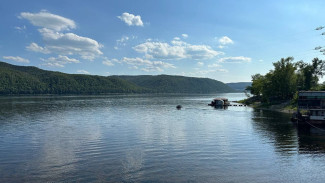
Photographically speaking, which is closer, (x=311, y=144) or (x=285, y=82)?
(x=311, y=144)

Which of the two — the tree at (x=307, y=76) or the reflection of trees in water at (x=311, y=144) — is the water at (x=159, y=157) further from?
the tree at (x=307, y=76)

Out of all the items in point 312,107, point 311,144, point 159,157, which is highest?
point 312,107

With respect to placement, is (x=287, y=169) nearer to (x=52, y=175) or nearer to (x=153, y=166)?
(x=153, y=166)

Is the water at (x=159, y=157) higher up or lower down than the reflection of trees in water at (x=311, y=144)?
higher up

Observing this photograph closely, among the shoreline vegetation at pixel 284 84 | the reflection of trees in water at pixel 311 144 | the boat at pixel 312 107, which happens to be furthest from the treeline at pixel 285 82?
the reflection of trees in water at pixel 311 144

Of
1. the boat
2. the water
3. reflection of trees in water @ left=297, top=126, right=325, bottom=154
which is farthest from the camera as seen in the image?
the boat

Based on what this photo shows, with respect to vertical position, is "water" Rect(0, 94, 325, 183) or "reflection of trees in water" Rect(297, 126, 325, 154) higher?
"water" Rect(0, 94, 325, 183)

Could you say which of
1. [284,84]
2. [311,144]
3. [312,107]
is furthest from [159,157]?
[284,84]

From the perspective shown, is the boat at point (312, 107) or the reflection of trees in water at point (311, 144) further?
the boat at point (312, 107)

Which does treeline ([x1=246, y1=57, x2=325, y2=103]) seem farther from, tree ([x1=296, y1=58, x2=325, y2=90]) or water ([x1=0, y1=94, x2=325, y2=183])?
water ([x1=0, y1=94, x2=325, y2=183])

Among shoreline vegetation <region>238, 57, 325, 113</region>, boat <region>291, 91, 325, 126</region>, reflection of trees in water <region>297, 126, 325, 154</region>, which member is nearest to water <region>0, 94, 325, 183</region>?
reflection of trees in water <region>297, 126, 325, 154</region>

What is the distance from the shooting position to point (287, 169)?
32469 millimetres

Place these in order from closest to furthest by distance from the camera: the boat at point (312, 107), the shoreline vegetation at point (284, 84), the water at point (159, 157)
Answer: the water at point (159, 157) → the boat at point (312, 107) → the shoreline vegetation at point (284, 84)

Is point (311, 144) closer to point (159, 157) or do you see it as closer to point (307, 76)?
point (159, 157)
